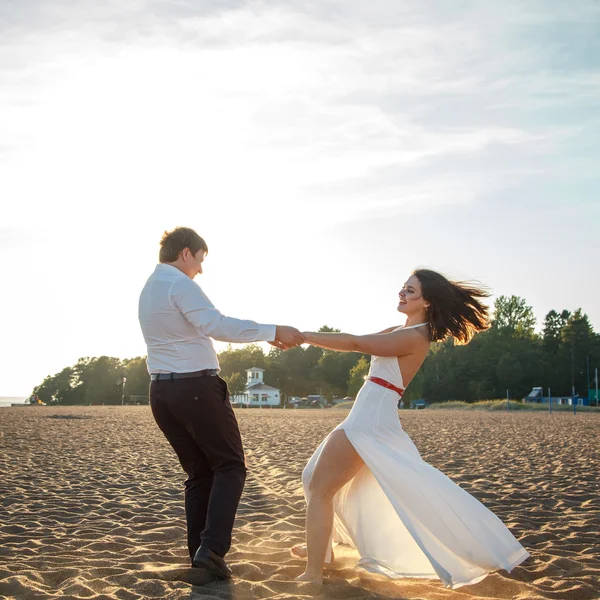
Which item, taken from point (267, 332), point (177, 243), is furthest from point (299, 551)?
point (177, 243)

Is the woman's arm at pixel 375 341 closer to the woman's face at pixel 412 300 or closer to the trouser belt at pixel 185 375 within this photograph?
Answer: the woman's face at pixel 412 300

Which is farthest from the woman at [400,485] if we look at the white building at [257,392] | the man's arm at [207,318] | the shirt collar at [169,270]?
the white building at [257,392]

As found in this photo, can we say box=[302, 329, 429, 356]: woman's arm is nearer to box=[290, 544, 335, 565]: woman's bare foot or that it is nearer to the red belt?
the red belt

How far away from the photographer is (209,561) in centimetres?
469

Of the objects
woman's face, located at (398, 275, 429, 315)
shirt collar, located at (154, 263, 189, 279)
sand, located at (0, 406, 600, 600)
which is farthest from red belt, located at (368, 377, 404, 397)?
shirt collar, located at (154, 263, 189, 279)

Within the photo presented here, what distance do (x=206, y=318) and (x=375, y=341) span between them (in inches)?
44.1

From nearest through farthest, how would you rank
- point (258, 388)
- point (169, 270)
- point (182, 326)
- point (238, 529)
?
point (182, 326), point (169, 270), point (238, 529), point (258, 388)

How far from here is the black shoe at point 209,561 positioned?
469cm

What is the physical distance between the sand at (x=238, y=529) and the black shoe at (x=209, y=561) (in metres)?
0.07

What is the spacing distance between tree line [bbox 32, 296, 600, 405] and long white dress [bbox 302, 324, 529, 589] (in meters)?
83.4

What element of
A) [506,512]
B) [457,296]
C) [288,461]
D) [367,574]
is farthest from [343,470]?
[288,461]

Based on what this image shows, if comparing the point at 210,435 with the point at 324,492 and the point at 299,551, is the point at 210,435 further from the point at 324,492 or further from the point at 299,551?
the point at 299,551

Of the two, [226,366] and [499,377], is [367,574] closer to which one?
[499,377]

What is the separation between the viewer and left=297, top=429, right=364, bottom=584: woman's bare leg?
4668 millimetres
